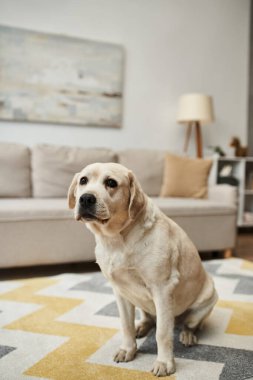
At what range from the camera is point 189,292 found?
4.84ft

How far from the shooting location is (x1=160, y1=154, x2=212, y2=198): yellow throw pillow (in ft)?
12.2

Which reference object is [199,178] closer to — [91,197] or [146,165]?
[146,165]

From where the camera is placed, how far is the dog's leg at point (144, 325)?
5.37 feet

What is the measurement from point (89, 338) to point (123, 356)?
25cm

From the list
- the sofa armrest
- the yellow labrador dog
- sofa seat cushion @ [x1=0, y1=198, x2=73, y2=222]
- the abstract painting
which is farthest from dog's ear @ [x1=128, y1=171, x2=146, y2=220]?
the abstract painting

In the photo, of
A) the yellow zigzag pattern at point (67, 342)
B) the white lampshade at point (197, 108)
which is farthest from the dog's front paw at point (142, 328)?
the white lampshade at point (197, 108)

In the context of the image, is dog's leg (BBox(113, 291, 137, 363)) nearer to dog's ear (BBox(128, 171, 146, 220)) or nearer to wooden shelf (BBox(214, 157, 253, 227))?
dog's ear (BBox(128, 171, 146, 220))

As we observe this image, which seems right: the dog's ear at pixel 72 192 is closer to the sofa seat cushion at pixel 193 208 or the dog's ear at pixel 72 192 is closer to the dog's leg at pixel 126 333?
the dog's leg at pixel 126 333

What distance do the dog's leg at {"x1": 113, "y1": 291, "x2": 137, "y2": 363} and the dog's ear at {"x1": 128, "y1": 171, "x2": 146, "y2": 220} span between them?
0.35 m

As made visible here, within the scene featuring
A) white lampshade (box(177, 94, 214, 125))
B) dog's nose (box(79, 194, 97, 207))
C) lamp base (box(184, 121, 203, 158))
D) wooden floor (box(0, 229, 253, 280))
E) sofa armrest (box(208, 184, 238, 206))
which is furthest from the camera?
lamp base (box(184, 121, 203, 158))

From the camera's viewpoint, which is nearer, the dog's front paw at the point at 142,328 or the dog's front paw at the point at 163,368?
the dog's front paw at the point at 163,368

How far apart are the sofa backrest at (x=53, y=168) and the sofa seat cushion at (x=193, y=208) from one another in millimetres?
780

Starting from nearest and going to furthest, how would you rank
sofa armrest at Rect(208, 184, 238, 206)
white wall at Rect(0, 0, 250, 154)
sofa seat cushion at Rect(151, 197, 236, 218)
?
sofa seat cushion at Rect(151, 197, 236, 218)
sofa armrest at Rect(208, 184, 238, 206)
white wall at Rect(0, 0, 250, 154)

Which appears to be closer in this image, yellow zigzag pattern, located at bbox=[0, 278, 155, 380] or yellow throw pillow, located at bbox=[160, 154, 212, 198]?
yellow zigzag pattern, located at bbox=[0, 278, 155, 380]
